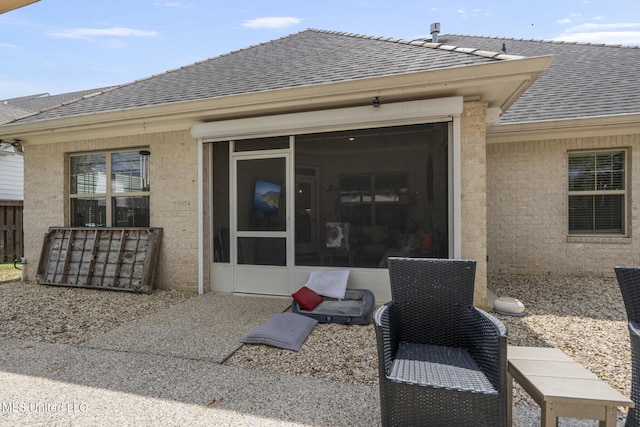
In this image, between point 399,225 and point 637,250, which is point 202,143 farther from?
point 637,250

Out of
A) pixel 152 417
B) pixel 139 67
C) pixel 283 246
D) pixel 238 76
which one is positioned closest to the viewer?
pixel 152 417

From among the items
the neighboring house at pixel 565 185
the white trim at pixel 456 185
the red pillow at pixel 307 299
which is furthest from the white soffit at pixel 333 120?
the neighboring house at pixel 565 185

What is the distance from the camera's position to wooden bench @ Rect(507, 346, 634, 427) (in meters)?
1.59

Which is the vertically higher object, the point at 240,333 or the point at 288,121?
the point at 288,121

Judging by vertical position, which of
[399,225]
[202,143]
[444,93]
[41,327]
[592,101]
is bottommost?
[41,327]

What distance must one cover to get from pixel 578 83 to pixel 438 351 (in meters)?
8.37

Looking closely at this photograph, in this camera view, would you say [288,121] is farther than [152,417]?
Yes

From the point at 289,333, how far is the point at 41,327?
331 cm

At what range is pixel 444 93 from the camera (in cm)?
451

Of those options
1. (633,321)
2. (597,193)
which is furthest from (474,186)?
(597,193)

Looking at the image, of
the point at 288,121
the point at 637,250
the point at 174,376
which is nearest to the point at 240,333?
the point at 174,376

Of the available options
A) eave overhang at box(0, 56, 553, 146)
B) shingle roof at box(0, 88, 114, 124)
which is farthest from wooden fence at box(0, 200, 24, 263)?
shingle roof at box(0, 88, 114, 124)

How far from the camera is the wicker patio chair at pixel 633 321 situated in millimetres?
1820

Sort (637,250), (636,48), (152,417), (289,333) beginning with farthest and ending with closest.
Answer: (636,48) < (637,250) < (289,333) < (152,417)
